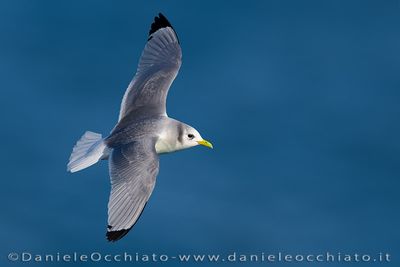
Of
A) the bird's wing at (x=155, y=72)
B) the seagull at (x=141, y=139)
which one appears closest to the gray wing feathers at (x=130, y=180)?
the seagull at (x=141, y=139)

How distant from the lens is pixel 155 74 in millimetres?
10000

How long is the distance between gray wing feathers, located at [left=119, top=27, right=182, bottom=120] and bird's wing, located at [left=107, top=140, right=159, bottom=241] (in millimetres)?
981

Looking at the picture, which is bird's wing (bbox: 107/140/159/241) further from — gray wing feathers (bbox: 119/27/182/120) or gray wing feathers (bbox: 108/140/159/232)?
gray wing feathers (bbox: 119/27/182/120)

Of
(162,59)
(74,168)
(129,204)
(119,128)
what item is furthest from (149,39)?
(129,204)

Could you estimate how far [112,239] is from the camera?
777cm

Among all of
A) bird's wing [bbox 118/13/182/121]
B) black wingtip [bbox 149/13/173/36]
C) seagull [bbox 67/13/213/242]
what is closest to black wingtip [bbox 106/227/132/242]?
seagull [bbox 67/13/213/242]

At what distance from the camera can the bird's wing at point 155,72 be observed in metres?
9.77

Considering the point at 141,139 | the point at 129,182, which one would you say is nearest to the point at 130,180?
the point at 129,182

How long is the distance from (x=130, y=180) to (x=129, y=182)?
23 mm

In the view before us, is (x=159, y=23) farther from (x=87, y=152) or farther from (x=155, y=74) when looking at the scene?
(x=87, y=152)

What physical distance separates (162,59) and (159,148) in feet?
4.56

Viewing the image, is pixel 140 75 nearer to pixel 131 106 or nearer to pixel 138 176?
pixel 131 106

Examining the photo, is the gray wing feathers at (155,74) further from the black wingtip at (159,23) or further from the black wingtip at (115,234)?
the black wingtip at (115,234)

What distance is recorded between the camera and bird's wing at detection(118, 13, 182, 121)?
32.1 ft
